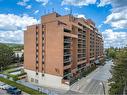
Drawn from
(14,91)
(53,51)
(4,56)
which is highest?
(53,51)

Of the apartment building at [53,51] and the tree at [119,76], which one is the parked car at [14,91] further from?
the tree at [119,76]

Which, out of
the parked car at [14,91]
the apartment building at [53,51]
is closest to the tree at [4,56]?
the apartment building at [53,51]

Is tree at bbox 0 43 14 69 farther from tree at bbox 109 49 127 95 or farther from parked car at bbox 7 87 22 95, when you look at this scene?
tree at bbox 109 49 127 95

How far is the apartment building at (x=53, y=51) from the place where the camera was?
159 ft

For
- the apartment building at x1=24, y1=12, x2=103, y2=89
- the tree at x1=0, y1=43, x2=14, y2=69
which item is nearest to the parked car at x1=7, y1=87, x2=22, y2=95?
the apartment building at x1=24, y1=12, x2=103, y2=89

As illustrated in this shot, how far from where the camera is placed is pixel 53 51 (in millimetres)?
49969

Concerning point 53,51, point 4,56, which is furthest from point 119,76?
point 4,56

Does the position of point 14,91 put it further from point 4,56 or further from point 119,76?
point 4,56

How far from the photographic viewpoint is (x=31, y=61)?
188ft

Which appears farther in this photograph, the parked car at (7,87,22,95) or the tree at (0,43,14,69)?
the tree at (0,43,14,69)

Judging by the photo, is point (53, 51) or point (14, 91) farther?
point (53, 51)

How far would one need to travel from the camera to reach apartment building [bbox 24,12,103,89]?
159 ft

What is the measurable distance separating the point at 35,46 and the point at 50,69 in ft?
32.4

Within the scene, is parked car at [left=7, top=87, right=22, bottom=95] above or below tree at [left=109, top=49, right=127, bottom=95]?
below
